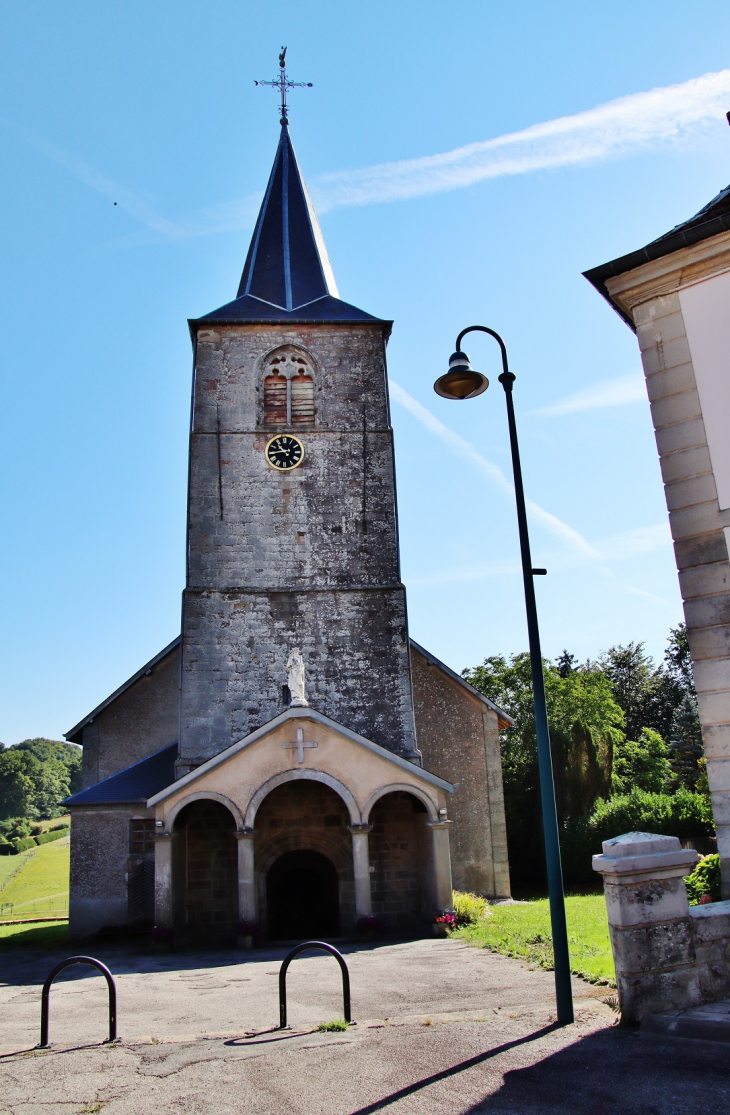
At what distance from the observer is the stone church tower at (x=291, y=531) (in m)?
18.0

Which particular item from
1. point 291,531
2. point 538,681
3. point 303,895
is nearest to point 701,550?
point 538,681

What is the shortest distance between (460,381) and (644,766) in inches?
1278

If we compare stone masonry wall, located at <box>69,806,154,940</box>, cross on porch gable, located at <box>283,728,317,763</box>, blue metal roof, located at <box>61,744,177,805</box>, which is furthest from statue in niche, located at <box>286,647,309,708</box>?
stone masonry wall, located at <box>69,806,154,940</box>

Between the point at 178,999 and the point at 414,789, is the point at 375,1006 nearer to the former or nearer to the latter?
the point at 178,999

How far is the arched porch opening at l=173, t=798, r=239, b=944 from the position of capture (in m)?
16.0

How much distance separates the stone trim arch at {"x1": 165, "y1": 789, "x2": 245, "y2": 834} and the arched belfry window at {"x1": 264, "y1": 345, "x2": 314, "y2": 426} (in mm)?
9674

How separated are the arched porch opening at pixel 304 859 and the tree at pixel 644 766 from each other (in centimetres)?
1897

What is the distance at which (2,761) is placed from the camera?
9144 centimetres

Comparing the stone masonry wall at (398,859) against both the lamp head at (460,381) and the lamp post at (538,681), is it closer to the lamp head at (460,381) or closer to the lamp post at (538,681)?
the lamp post at (538,681)

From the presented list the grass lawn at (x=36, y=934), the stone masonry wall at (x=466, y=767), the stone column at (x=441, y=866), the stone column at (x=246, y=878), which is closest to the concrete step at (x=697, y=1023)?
the stone column at (x=441, y=866)

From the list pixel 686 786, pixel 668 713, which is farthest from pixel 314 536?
pixel 668 713

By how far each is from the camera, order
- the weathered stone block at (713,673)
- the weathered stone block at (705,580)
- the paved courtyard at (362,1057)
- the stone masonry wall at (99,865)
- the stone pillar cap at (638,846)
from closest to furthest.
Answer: the paved courtyard at (362,1057) → the stone pillar cap at (638,846) → the weathered stone block at (713,673) → the weathered stone block at (705,580) → the stone masonry wall at (99,865)

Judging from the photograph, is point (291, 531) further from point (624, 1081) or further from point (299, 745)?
point (624, 1081)

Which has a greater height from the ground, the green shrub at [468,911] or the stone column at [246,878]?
the stone column at [246,878]
